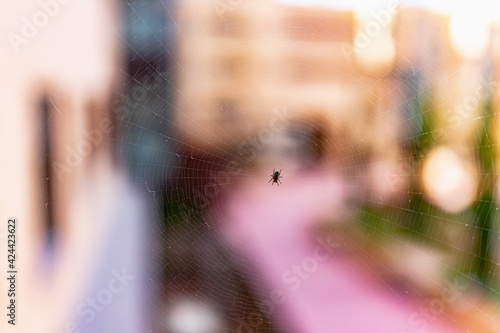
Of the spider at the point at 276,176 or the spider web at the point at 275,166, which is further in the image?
the spider at the point at 276,176

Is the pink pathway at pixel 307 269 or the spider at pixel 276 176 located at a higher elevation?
the spider at pixel 276 176

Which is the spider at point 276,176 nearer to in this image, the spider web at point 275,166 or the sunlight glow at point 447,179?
the spider web at point 275,166

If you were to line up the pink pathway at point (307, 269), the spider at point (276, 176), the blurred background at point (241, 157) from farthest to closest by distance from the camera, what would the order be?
the spider at point (276, 176) < the pink pathway at point (307, 269) < the blurred background at point (241, 157)

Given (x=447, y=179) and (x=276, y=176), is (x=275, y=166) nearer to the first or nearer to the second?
(x=276, y=176)

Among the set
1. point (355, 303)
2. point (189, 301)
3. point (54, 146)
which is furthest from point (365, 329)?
point (54, 146)

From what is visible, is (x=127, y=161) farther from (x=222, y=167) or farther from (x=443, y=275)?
(x=443, y=275)

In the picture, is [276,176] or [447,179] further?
[276,176]

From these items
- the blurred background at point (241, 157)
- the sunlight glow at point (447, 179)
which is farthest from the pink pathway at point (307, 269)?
the sunlight glow at point (447, 179)

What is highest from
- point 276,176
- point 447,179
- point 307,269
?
point 447,179

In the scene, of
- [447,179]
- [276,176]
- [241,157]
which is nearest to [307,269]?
[276,176]
